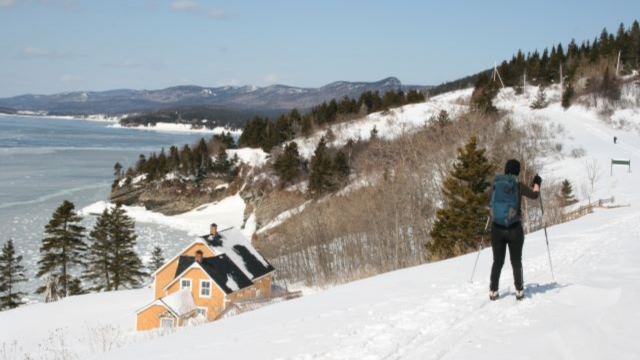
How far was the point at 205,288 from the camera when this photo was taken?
2828 centimetres

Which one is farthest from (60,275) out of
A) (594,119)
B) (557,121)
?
(594,119)

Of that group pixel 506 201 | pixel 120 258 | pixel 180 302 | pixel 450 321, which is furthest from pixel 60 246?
pixel 506 201

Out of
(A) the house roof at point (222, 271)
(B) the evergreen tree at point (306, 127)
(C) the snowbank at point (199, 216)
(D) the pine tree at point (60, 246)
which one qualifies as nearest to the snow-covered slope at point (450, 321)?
(A) the house roof at point (222, 271)

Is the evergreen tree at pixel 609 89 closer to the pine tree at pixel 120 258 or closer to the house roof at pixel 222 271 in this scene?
the house roof at pixel 222 271

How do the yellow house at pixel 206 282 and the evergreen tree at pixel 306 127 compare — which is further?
the evergreen tree at pixel 306 127

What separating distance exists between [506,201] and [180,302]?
22.5 metres

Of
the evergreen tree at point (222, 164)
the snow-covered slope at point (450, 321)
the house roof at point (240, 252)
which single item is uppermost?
the snow-covered slope at point (450, 321)

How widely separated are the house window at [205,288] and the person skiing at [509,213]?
22.8m

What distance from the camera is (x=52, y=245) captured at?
111 ft

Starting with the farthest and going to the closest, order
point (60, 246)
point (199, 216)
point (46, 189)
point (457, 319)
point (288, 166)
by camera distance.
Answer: point (199, 216)
point (46, 189)
point (288, 166)
point (60, 246)
point (457, 319)

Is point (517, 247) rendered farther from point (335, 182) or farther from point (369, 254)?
point (335, 182)

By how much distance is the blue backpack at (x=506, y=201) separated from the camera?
22.9 feet

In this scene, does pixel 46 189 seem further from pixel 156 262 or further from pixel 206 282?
pixel 206 282

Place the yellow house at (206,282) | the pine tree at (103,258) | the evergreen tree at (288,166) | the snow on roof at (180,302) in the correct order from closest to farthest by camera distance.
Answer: the yellow house at (206,282) < the snow on roof at (180,302) < the pine tree at (103,258) < the evergreen tree at (288,166)
